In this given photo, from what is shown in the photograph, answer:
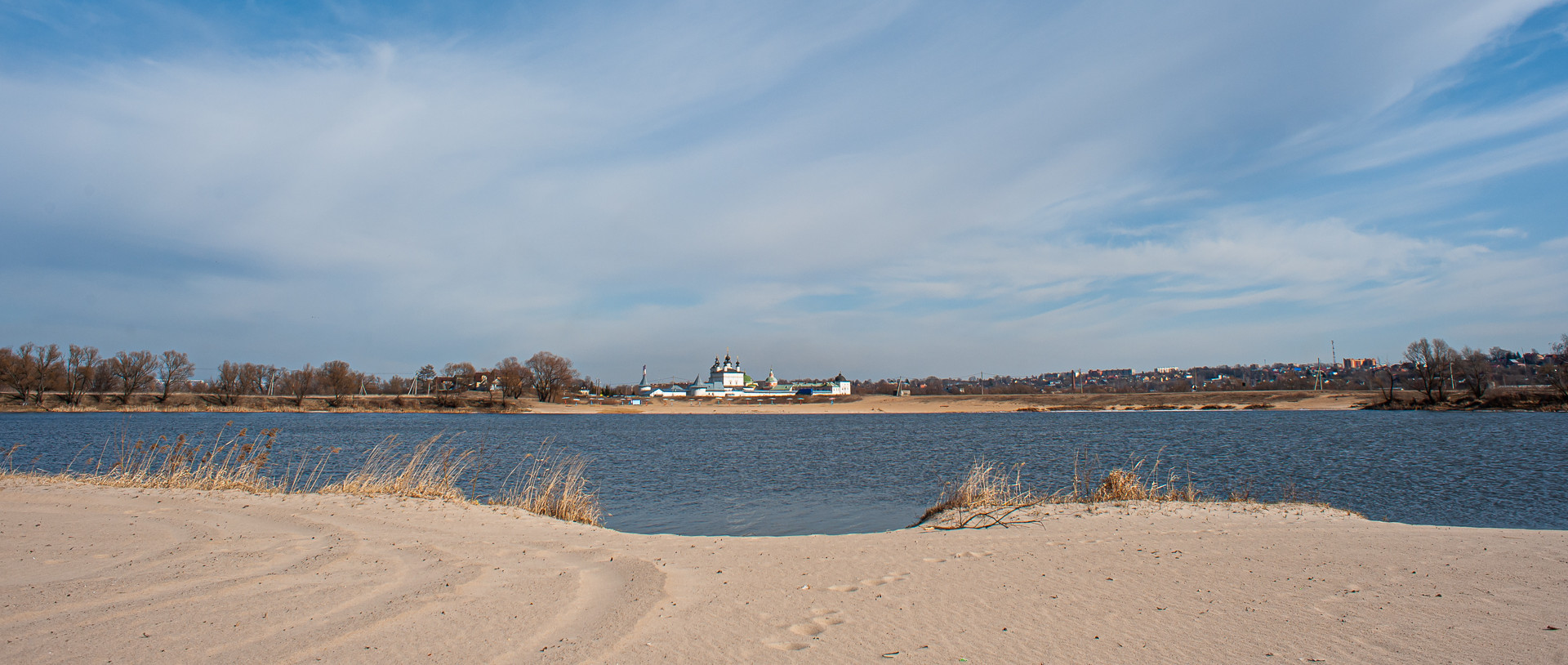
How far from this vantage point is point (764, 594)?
6883 mm

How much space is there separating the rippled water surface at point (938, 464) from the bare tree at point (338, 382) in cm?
5625

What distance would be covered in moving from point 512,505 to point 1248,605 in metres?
12.1

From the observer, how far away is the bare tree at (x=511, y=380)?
352 ft

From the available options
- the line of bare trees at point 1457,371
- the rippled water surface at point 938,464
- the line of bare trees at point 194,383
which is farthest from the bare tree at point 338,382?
the line of bare trees at point 1457,371

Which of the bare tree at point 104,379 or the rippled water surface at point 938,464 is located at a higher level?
the bare tree at point 104,379

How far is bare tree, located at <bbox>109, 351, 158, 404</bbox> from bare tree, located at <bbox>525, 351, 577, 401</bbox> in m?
48.7

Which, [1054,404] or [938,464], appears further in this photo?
[1054,404]

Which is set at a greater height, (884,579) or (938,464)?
(884,579)

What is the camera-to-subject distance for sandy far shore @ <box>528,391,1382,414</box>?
95.8m

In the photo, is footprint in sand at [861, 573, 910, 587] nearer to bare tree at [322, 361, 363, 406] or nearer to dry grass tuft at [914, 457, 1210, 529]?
dry grass tuft at [914, 457, 1210, 529]

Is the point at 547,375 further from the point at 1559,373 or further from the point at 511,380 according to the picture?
the point at 1559,373

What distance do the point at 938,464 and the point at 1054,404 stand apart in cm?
8493

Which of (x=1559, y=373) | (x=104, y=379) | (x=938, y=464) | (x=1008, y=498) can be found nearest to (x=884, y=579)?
(x=1008, y=498)

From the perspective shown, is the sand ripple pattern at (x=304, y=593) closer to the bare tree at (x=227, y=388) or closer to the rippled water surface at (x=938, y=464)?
the rippled water surface at (x=938, y=464)
